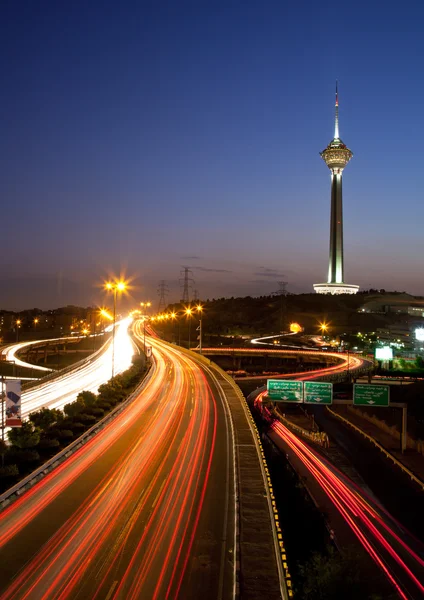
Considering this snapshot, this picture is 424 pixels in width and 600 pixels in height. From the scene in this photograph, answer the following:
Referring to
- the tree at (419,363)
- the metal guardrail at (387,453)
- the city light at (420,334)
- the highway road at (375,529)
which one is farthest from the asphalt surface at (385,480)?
the city light at (420,334)

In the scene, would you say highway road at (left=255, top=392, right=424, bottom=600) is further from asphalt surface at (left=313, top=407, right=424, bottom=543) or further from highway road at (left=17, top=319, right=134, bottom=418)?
highway road at (left=17, top=319, right=134, bottom=418)

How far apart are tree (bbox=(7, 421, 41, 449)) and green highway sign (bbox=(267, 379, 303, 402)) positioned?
2037 centimetres

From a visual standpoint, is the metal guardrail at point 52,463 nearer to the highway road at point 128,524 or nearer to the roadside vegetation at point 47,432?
the highway road at point 128,524

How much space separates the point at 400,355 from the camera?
77.9 m

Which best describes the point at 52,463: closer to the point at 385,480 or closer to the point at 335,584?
the point at 335,584

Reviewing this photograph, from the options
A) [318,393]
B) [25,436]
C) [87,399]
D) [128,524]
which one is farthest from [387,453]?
[128,524]

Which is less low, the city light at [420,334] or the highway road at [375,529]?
the city light at [420,334]

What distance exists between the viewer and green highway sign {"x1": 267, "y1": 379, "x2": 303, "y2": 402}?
1464 inches

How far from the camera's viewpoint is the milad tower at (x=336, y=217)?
599 ft

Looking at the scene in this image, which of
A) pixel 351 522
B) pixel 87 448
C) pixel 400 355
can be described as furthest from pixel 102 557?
pixel 400 355

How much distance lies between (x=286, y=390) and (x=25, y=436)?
22.0 m

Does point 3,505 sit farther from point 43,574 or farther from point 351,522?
point 351,522

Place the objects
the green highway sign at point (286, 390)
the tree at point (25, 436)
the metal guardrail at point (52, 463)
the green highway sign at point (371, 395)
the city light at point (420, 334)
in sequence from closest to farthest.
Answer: the metal guardrail at point (52, 463), the tree at point (25, 436), the green highway sign at point (371, 395), the green highway sign at point (286, 390), the city light at point (420, 334)

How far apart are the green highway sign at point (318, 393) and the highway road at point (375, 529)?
13.9 feet
